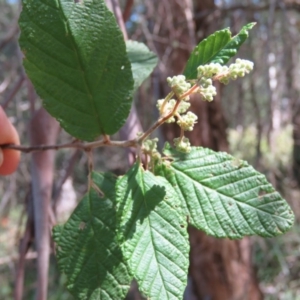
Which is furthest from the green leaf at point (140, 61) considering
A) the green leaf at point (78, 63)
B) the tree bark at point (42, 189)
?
the tree bark at point (42, 189)

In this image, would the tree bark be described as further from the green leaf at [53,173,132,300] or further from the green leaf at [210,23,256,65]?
the green leaf at [210,23,256,65]

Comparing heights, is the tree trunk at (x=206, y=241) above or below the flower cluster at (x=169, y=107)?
above

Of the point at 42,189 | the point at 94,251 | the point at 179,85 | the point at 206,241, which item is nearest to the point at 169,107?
the point at 179,85

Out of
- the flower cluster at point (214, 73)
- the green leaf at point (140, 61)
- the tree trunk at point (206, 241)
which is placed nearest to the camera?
the flower cluster at point (214, 73)

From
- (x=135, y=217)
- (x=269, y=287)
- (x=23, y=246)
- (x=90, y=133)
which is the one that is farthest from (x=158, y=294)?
(x=269, y=287)

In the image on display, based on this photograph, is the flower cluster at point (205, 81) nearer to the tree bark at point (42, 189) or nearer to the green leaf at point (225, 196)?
the green leaf at point (225, 196)

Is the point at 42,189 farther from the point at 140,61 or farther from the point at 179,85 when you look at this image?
the point at 179,85

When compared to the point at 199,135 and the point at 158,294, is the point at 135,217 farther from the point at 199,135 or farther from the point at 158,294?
the point at 199,135
